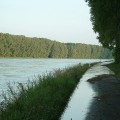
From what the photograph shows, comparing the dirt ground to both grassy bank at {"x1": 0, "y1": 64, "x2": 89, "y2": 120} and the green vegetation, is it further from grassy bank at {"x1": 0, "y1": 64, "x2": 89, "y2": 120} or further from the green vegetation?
the green vegetation

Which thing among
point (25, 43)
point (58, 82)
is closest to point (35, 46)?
Answer: point (25, 43)

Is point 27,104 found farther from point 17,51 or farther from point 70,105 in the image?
point 17,51

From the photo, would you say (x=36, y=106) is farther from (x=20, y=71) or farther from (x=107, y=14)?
(x=20, y=71)

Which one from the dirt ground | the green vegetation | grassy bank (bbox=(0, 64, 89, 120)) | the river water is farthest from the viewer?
the river water

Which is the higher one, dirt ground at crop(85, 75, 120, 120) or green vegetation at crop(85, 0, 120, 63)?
green vegetation at crop(85, 0, 120, 63)

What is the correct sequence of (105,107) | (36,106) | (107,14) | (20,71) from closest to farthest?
1. (36,106)
2. (105,107)
3. (107,14)
4. (20,71)

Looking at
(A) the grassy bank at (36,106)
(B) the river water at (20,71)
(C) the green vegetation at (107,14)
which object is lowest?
(B) the river water at (20,71)

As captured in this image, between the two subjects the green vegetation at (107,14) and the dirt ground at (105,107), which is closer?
the dirt ground at (105,107)

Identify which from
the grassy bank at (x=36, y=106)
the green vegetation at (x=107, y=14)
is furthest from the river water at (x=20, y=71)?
the green vegetation at (x=107, y=14)

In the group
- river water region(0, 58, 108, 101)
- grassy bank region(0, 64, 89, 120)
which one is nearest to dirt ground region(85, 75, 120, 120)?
grassy bank region(0, 64, 89, 120)

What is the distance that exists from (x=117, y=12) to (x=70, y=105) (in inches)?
693

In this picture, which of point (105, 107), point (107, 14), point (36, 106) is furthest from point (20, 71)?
point (36, 106)

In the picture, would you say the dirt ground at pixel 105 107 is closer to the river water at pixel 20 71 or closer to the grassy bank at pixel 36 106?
the grassy bank at pixel 36 106

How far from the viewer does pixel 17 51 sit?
174m
